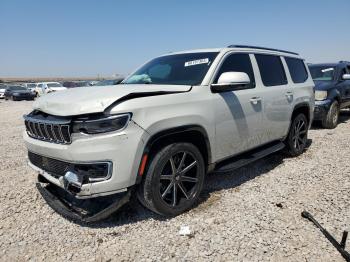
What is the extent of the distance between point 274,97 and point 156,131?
2518mm

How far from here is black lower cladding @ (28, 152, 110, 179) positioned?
2.97m

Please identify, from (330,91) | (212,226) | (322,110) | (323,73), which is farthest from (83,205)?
(323,73)

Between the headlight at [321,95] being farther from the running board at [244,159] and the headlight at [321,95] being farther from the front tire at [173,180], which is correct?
the front tire at [173,180]

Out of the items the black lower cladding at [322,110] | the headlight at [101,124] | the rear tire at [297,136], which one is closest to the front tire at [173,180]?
the headlight at [101,124]

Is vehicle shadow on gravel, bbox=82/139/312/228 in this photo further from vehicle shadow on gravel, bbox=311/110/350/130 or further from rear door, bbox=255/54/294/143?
vehicle shadow on gravel, bbox=311/110/350/130

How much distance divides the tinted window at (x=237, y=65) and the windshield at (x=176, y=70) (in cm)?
18

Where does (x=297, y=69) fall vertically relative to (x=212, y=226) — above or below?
above

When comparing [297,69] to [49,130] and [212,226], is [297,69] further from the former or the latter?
[49,130]

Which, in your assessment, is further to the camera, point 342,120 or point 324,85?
point 342,120

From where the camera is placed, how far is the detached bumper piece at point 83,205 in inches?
123

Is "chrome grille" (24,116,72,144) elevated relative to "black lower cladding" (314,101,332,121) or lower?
elevated

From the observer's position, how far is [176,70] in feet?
13.9

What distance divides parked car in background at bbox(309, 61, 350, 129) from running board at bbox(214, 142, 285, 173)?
434 centimetres

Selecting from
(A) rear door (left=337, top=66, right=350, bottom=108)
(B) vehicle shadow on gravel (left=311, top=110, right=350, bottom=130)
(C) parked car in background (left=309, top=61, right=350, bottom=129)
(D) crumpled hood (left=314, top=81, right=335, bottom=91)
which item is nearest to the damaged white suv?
(C) parked car in background (left=309, top=61, right=350, bottom=129)
